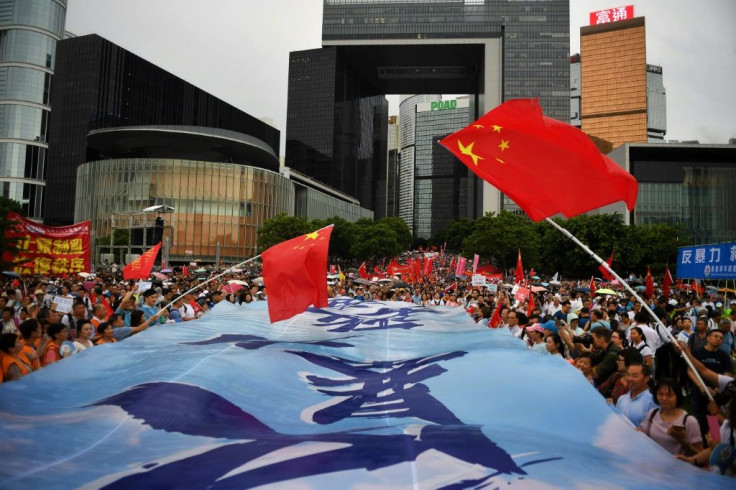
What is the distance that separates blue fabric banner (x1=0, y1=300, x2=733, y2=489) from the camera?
3412mm

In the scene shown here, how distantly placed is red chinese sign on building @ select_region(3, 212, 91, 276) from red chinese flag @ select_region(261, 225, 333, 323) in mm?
10792

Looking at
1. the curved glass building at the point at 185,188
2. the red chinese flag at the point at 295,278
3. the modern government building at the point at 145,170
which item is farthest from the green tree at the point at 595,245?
the red chinese flag at the point at 295,278

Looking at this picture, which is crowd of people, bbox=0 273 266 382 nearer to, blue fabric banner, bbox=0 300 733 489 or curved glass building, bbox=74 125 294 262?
blue fabric banner, bbox=0 300 733 489

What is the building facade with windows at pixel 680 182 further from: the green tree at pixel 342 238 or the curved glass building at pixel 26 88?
the curved glass building at pixel 26 88

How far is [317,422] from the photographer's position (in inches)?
198

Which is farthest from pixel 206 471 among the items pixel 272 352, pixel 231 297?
pixel 231 297

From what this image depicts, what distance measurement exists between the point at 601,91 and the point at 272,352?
185873 mm

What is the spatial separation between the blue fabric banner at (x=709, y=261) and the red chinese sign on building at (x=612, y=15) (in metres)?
177

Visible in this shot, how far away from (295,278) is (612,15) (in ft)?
646

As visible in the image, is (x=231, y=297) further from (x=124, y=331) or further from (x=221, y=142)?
(x=221, y=142)

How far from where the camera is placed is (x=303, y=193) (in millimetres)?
113375

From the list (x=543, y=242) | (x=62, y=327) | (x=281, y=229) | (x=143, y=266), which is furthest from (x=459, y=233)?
(x=62, y=327)

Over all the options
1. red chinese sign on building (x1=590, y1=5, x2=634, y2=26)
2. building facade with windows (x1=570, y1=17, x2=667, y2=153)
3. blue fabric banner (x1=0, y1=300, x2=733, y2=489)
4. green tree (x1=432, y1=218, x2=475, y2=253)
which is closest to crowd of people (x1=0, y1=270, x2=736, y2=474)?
blue fabric banner (x1=0, y1=300, x2=733, y2=489)

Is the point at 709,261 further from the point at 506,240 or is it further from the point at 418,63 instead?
the point at 418,63
